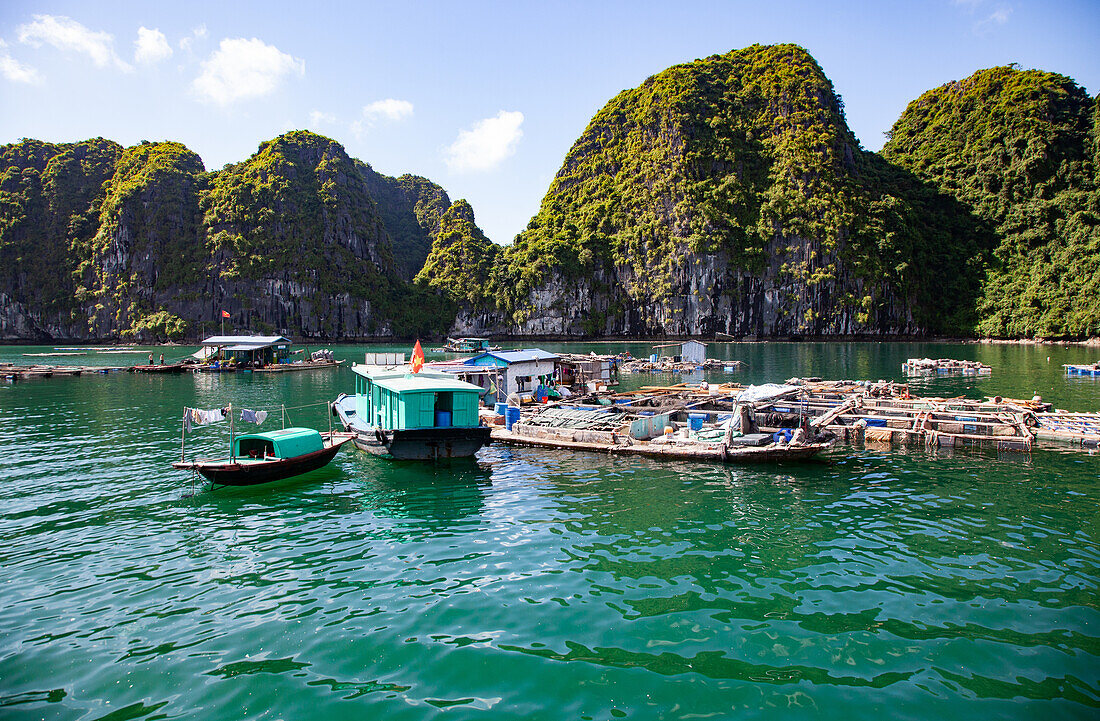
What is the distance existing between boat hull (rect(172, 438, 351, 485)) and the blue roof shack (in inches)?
617

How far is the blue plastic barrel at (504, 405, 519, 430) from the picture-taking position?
27.8 m

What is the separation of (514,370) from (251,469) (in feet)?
61.0

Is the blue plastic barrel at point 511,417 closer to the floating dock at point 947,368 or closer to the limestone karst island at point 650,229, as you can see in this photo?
the floating dock at point 947,368

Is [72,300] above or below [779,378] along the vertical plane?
above

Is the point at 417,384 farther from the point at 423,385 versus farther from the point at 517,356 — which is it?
the point at 517,356

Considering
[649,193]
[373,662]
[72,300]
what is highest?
[649,193]

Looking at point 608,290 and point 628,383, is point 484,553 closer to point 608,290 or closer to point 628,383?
point 628,383

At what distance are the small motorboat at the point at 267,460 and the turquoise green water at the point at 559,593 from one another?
61cm

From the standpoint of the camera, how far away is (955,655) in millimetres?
8695

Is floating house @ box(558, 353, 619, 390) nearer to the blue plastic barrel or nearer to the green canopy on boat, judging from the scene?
the blue plastic barrel

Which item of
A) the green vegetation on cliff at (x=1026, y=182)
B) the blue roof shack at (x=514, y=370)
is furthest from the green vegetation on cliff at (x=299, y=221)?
the green vegetation on cliff at (x=1026, y=182)

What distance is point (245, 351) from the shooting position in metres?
68.4

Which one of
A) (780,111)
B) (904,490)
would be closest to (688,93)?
(780,111)

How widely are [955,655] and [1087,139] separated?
175912 millimetres
